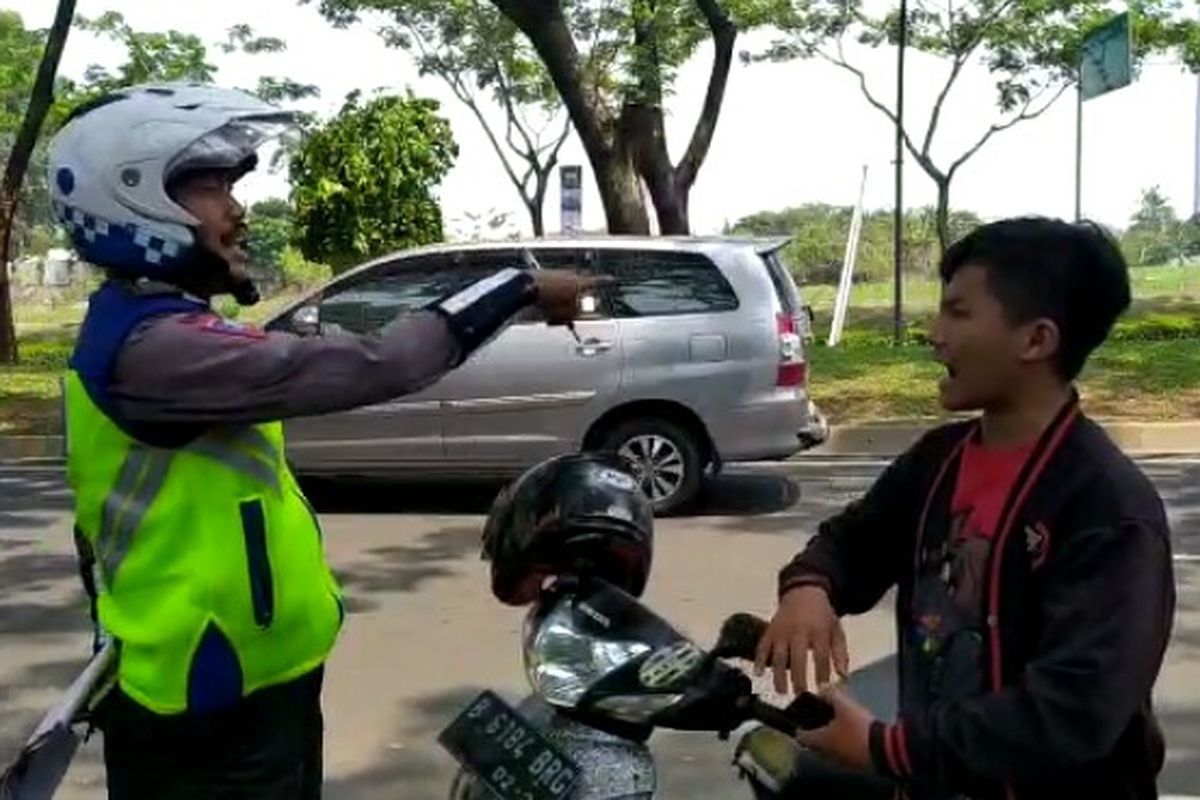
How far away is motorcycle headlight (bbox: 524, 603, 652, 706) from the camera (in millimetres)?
1954

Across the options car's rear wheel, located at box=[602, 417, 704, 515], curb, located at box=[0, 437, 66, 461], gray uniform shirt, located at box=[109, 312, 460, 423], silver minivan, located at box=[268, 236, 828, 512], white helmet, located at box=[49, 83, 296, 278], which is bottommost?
curb, located at box=[0, 437, 66, 461]

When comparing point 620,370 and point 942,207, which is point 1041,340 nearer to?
point 620,370

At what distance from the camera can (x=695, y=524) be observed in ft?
27.9

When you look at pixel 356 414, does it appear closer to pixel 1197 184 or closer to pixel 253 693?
pixel 253 693

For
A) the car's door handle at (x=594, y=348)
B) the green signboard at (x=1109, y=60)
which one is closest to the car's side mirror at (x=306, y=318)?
the car's door handle at (x=594, y=348)

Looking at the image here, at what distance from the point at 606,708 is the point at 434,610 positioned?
4.73m

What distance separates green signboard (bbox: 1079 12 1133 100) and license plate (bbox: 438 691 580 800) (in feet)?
45.4

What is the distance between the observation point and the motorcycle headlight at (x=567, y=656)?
6.41 feet

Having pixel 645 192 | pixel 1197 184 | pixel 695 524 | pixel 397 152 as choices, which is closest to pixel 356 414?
pixel 695 524

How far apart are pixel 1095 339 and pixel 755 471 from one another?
840 cm

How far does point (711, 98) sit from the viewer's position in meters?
15.3

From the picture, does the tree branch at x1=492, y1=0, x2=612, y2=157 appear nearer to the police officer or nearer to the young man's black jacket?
the police officer

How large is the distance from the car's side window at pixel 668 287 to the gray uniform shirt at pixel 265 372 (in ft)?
22.4

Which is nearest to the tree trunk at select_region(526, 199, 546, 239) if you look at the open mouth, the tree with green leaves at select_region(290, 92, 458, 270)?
the tree with green leaves at select_region(290, 92, 458, 270)
